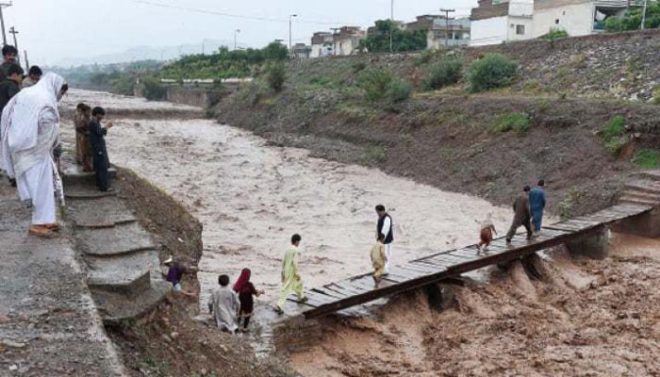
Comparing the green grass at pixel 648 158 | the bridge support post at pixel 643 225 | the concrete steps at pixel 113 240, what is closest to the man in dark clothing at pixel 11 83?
the concrete steps at pixel 113 240

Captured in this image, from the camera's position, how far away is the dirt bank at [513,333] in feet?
28.5

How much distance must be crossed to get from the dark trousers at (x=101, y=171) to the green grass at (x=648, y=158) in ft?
51.9

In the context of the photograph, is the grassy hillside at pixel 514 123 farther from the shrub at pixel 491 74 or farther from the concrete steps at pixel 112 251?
the concrete steps at pixel 112 251

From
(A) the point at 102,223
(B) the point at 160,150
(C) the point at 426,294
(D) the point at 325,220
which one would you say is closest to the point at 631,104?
(D) the point at 325,220

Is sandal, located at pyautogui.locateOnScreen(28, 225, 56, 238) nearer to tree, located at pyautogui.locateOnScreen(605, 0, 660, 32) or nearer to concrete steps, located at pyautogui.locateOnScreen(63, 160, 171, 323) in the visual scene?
concrete steps, located at pyautogui.locateOnScreen(63, 160, 171, 323)

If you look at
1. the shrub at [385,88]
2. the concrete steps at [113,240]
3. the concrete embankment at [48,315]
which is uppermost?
the shrub at [385,88]

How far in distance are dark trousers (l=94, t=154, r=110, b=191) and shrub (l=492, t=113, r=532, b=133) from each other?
17476 millimetres

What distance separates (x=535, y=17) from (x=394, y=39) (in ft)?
55.6

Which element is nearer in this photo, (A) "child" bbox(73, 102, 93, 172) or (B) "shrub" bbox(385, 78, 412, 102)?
(A) "child" bbox(73, 102, 93, 172)

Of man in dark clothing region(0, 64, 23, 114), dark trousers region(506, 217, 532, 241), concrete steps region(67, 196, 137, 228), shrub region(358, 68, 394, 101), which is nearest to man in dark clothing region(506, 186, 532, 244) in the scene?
dark trousers region(506, 217, 532, 241)

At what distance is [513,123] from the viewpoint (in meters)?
23.7

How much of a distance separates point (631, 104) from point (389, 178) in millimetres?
9226

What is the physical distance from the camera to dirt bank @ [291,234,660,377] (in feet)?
28.5

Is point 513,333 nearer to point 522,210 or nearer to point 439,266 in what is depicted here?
point 439,266
